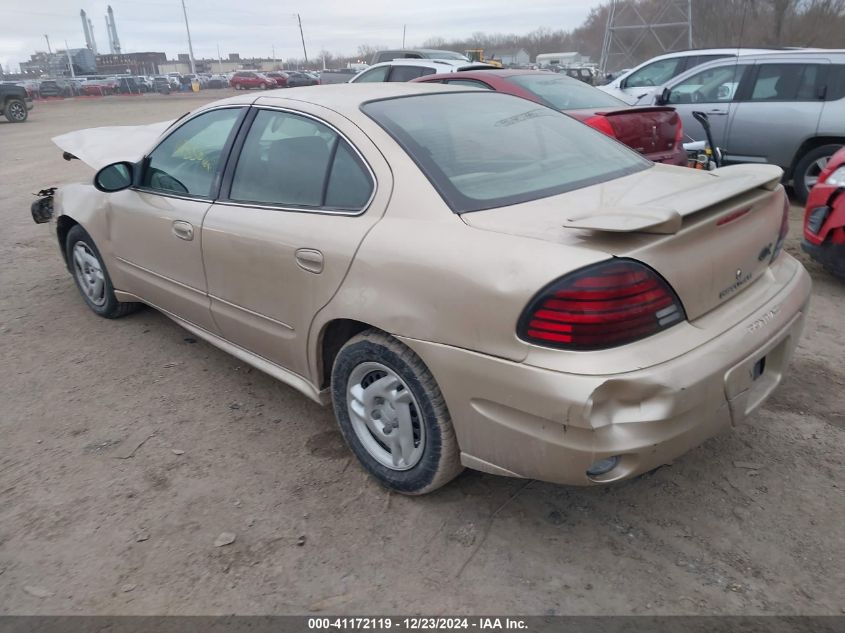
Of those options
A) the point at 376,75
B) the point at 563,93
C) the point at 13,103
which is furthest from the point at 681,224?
the point at 13,103

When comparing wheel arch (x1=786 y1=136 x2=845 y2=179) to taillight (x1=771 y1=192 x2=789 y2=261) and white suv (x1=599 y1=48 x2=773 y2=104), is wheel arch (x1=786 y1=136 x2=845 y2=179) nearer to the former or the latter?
white suv (x1=599 y1=48 x2=773 y2=104)

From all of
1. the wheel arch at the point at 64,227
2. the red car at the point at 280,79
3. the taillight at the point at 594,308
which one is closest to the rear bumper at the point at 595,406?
the taillight at the point at 594,308

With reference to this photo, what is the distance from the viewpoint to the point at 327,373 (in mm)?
2916

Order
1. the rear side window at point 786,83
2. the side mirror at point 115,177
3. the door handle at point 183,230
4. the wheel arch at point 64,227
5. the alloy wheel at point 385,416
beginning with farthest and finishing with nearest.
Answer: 1. the rear side window at point 786,83
2. the wheel arch at point 64,227
3. the side mirror at point 115,177
4. the door handle at point 183,230
5. the alloy wheel at point 385,416

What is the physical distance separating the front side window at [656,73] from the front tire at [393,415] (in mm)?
9354

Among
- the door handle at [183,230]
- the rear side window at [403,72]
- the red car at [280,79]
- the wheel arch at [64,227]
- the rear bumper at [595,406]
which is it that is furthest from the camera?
the red car at [280,79]

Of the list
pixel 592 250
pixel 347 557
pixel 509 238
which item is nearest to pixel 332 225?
pixel 509 238

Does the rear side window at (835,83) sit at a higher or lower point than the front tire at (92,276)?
higher

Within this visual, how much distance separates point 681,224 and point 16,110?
1006 inches

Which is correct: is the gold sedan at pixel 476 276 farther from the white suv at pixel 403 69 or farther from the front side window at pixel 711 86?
the white suv at pixel 403 69

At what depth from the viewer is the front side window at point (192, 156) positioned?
338cm

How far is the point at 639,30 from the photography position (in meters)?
26.3

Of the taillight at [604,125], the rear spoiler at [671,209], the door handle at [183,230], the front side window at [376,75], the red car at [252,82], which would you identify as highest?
the front side window at [376,75]

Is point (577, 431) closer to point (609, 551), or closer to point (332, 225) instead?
point (609, 551)
